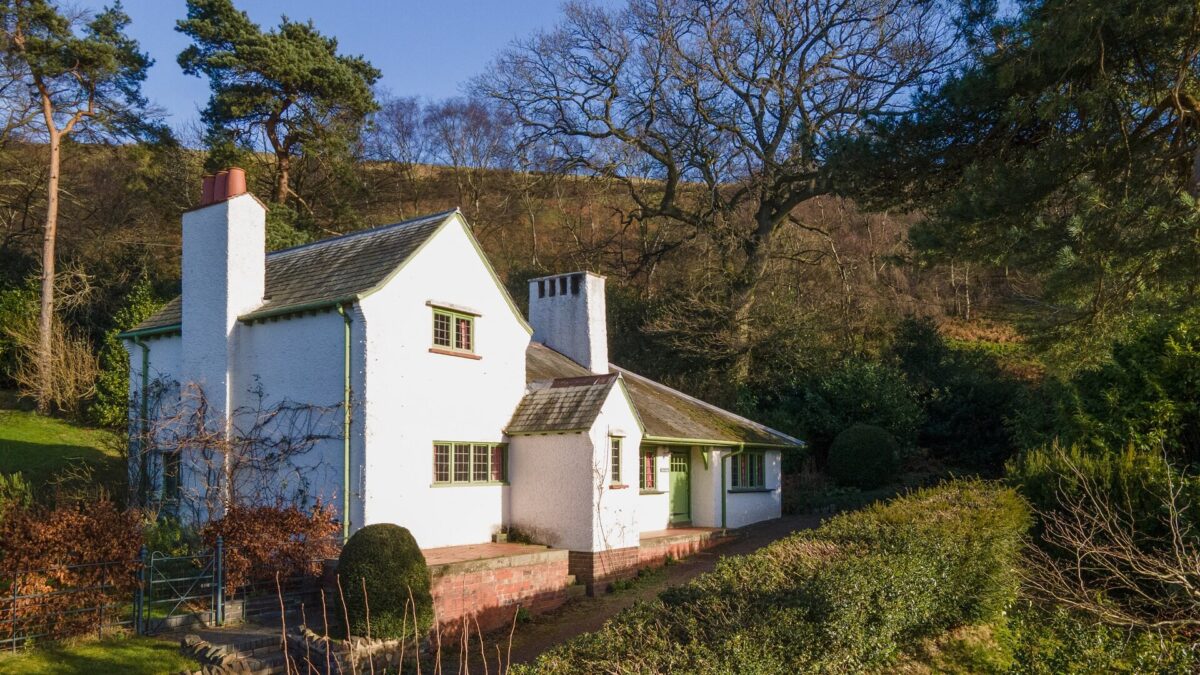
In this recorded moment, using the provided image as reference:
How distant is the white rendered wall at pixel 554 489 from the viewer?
683 inches

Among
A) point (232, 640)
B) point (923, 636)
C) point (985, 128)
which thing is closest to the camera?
point (923, 636)

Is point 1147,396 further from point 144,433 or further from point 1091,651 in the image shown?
point 144,433

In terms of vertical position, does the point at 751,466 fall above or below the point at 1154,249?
below

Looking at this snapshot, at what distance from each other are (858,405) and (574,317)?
9.69 metres

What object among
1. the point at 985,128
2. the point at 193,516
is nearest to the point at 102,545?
the point at 193,516

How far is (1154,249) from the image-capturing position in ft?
45.2

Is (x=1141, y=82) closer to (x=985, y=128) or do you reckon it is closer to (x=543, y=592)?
(x=985, y=128)

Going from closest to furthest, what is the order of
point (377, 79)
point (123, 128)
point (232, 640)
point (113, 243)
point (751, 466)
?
point (232, 640)
point (751, 466)
point (123, 128)
point (113, 243)
point (377, 79)

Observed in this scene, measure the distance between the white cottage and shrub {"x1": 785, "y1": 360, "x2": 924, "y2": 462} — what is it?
1001cm

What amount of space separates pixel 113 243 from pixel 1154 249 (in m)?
31.3

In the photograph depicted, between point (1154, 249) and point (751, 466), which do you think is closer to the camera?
point (1154, 249)

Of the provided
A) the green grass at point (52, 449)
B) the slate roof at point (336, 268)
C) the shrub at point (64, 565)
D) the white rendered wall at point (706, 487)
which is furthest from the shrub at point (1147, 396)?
the green grass at point (52, 449)

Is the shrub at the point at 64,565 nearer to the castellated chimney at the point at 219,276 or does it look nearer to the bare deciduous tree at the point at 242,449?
the bare deciduous tree at the point at 242,449

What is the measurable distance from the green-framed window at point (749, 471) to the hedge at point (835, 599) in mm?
9630
